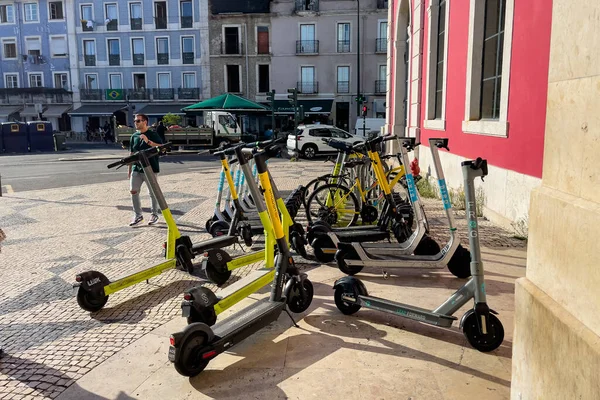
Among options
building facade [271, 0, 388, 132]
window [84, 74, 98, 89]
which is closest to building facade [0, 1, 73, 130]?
window [84, 74, 98, 89]

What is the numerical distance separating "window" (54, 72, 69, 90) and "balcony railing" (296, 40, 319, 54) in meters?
18.9

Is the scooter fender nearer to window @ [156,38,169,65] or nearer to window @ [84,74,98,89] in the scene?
window @ [156,38,169,65]

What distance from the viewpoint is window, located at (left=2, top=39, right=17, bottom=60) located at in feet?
132

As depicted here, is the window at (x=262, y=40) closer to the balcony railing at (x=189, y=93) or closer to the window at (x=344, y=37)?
the window at (x=344, y=37)

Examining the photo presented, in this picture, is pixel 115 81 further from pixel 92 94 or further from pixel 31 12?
pixel 31 12

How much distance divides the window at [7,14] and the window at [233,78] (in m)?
18.1

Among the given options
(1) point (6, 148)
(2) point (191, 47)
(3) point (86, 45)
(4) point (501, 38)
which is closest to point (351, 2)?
(2) point (191, 47)

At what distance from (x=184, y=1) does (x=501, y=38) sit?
34.3 metres

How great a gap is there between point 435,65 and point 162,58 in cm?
3104

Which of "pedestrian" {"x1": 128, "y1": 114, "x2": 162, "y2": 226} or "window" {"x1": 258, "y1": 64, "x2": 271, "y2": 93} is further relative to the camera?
"window" {"x1": 258, "y1": 64, "x2": 271, "y2": 93}

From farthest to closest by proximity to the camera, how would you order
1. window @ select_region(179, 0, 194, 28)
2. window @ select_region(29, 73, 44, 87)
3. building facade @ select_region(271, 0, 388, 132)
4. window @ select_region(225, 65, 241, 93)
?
1. window @ select_region(29, 73, 44, 87)
2. window @ select_region(179, 0, 194, 28)
3. window @ select_region(225, 65, 241, 93)
4. building facade @ select_region(271, 0, 388, 132)

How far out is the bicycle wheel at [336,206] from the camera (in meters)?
7.17

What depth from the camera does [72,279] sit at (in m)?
5.16

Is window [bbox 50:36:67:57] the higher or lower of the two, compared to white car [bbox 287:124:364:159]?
higher
